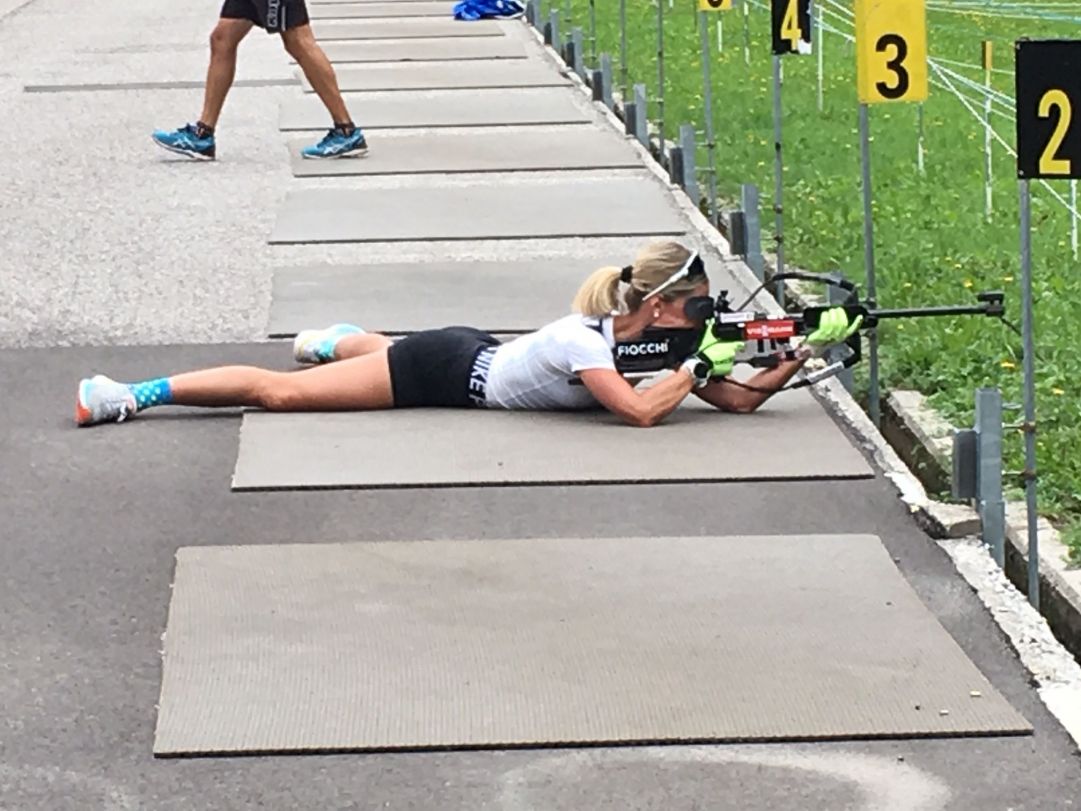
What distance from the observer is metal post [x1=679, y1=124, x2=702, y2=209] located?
545 inches

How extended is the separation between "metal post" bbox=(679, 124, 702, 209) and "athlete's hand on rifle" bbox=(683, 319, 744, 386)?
5465mm

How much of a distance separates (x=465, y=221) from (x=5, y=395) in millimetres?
4633

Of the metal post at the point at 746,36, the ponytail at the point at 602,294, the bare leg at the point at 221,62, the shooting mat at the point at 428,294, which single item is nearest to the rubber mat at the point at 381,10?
the metal post at the point at 746,36

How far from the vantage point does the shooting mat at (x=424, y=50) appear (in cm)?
2283

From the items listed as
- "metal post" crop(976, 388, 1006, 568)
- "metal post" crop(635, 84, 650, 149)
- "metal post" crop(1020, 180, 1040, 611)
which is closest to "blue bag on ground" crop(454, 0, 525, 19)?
"metal post" crop(635, 84, 650, 149)

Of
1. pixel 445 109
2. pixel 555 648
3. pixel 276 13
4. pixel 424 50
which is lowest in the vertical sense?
pixel 555 648

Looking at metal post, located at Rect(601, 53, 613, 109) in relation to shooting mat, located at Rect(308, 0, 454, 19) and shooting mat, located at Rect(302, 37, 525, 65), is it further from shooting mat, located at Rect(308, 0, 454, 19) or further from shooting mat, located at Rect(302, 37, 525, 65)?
shooting mat, located at Rect(308, 0, 454, 19)

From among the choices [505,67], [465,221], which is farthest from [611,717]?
[505,67]

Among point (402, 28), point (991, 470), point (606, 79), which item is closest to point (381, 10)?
point (402, 28)

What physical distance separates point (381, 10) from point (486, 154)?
1420cm

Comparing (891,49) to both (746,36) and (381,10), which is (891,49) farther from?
(381,10)

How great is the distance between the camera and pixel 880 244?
1210 centimetres

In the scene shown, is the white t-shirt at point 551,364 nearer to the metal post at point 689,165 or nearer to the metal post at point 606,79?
the metal post at point 689,165

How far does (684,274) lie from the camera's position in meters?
8.35
